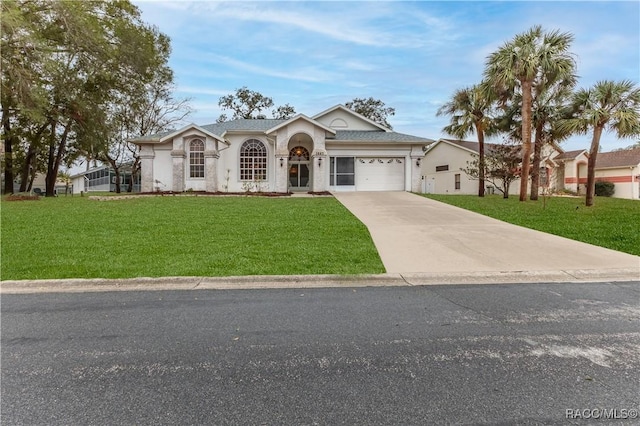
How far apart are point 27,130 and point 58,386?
30137 millimetres

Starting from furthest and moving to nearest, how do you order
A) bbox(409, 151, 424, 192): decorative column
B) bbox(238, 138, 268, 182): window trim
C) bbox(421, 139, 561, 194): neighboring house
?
bbox(421, 139, 561, 194): neighboring house < bbox(409, 151, 424, 192): decorative column < bbox(238, 138, 268, 182): window trim

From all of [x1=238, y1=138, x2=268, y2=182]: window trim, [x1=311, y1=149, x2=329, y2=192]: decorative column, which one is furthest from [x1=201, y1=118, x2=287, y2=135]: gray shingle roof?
[x1=311, y1=149, x2=329, y2=192]: decorative column

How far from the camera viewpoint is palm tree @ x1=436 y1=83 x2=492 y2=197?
21891 millimetres

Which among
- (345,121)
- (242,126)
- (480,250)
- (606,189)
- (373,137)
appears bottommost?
(480,250)

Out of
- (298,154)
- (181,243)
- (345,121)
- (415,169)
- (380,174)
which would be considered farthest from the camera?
(345,121)

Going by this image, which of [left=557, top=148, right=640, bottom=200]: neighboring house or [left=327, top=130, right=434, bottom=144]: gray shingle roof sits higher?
[left=327, top=130, right=434, bottom=144]: gray shingle roof

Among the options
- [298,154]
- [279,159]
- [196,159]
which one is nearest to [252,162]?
[279,159]

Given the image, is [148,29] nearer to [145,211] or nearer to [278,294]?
[145,211]

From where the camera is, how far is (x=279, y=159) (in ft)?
72.2

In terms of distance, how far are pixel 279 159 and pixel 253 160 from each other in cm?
190

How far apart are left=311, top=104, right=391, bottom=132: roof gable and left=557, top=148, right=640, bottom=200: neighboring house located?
63.7 feet

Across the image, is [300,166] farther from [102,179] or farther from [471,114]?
[102,179]

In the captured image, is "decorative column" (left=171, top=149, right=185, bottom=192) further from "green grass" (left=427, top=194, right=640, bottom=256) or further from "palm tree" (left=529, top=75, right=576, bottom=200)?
Answer: "palm tree" (left=529, top=75, right=576, bottom=200)

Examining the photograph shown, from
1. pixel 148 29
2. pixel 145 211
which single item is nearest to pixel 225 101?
pixel 148 29
